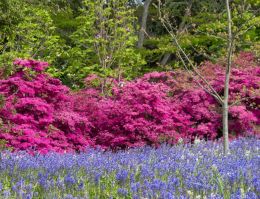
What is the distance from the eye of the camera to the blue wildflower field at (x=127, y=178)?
189 inches

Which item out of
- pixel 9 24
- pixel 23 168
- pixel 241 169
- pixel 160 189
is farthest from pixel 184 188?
pixel 9 24

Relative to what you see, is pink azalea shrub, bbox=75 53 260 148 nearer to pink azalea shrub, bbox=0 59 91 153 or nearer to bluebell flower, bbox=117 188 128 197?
pink azalea shrub, bbox=0 59 91 153

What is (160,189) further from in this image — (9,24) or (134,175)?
(9,24)

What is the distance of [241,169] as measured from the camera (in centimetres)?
549

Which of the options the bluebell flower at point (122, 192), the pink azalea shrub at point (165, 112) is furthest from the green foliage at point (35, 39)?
the bluebell flower at point (122, 192)

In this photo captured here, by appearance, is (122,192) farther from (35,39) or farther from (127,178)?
(35,39)

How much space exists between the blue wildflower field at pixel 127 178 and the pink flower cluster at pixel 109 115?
188cm

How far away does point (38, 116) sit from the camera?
31.6 ft

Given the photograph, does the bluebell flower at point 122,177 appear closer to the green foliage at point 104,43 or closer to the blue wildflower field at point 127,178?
the blue wildflower field at point 127,178

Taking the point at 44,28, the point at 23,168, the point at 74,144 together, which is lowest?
the point at 74,144

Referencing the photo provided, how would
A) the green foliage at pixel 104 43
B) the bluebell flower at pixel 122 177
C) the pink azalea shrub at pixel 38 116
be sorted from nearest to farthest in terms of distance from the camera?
the bluebell flower at pixel 122 177
the pink azalea shrub at pixel 38 116
the green foliage at pixel 104 43

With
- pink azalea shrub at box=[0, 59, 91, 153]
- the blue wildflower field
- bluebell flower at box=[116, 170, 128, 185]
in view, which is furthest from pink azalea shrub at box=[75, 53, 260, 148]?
bluebell flower at box=[116, 170, 128, 185]

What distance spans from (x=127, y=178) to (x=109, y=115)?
189 inches

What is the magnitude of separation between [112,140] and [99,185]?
15.3 ft
